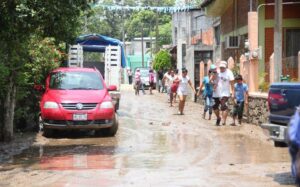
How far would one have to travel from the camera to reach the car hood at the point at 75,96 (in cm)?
1383

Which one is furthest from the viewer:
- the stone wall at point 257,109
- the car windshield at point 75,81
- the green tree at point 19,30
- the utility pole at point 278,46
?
the stone wall at point 257,109

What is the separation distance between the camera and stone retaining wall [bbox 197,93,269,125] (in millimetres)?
15711

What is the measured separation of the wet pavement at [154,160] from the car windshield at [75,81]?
46.3 inches

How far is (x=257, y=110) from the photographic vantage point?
53.9 ft

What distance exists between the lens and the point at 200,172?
9062 millimetres

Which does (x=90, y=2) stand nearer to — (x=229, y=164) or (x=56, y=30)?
(x=56, y=30)

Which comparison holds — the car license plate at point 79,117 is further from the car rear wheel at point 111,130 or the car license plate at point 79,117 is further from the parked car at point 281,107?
the parked car at point 281,107

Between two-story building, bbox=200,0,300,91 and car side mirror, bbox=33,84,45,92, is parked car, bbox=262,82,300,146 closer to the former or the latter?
two-story building, bbox=200,0,300,91

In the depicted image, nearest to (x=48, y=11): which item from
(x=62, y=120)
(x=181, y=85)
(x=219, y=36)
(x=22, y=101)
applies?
(x=62, y=120)

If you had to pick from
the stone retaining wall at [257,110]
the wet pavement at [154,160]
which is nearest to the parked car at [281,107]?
the wet pavement at [154,160]

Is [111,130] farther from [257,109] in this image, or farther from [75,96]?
[257,109]

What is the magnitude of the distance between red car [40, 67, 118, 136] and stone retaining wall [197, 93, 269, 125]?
4162mm

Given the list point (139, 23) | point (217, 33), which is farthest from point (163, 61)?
point (139, 23)

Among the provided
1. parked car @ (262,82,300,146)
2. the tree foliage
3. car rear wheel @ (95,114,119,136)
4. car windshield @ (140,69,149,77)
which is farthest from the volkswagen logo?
car windshield @ (140,69,149,77)
